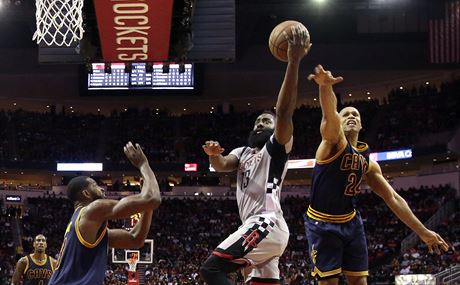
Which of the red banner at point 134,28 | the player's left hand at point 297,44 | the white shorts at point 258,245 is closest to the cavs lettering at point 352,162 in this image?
the white shorts at point 258,245

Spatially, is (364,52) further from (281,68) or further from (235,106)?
(235,106)

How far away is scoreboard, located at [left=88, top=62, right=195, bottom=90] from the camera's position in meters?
30.6

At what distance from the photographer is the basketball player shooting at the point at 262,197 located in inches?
193

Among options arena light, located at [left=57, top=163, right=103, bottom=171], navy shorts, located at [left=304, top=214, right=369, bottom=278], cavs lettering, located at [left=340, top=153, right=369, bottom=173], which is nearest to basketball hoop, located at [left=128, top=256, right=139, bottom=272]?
navy shorts, located at [left=304, top=214, right=369, bottom=278]

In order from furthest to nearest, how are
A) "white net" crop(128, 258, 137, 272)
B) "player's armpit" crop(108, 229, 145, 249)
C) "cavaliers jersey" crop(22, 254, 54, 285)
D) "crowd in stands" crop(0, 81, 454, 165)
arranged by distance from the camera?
"crowd in stands" crop(0, 81, 454, 165) < "white net" crop(128, 258, 137, 272) < "cavaliers jersey" crop(22, 254, 54, 285) < "player's armpit" crop(108, 229, 145, 249)

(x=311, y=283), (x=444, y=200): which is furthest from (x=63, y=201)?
(x=444, y=200)

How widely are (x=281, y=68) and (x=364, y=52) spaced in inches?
173

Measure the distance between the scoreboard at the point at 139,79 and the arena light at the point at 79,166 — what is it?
16.6ft

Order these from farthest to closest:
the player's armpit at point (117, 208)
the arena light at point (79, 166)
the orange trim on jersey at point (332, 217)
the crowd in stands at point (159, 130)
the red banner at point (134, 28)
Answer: the arena light at point (79, 166), the crowd in stands at point (159, 130), the red banner at point (134, 28), the orange trim on jersey at point (332, 217), the player's armpit at point (117, 208)

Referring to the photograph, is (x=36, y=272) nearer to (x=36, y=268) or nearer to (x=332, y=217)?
(x=36, y=268)

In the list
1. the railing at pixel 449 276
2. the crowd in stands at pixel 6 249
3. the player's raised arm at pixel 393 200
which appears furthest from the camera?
the crowd in stands at pixel 6 249

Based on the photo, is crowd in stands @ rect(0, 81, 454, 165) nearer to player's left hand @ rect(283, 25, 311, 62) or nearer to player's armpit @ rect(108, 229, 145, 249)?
player's left hand @ rect(283, 25, 311, 62)

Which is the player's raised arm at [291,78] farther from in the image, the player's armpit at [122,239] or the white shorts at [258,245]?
the player's armpit at [122,239]

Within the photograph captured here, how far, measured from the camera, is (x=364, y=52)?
1352 inches
